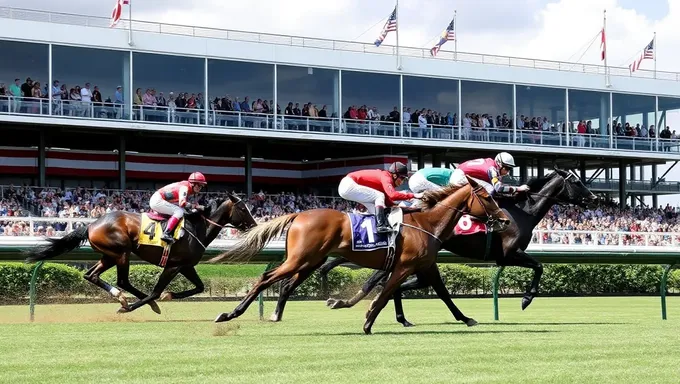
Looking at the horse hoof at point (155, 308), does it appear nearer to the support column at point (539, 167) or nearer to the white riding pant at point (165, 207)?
the white riding pant at point (165, 207)

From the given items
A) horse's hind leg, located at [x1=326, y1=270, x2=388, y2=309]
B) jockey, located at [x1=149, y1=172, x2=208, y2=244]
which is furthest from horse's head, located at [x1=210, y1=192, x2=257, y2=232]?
horse's hind leg, located at [x1=326, y1=270, x2=388, y2=309]

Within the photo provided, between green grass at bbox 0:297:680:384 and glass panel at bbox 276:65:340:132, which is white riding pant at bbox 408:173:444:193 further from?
glass panel at bbox 276:65:340:132

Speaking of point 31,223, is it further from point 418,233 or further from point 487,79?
point 487,79

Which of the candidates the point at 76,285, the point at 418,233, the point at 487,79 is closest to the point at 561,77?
the point at 487,79

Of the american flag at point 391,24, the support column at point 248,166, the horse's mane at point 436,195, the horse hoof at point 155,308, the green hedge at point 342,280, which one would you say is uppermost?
the american flag at point 391,24

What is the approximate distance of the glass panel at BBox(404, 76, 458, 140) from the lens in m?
37.1

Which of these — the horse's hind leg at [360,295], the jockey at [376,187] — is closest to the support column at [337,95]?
the horse's hind leg at [360,295]

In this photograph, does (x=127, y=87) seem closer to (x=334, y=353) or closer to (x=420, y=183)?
(x=420, y=183)

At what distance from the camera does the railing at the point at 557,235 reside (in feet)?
79.6

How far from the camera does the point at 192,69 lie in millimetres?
33344

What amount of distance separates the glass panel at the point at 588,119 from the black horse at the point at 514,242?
26971 millimetres

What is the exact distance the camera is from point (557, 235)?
99.6ft

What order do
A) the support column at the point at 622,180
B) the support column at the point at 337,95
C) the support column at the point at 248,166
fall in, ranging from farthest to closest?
the support column at the point at 622,180
the support column at the point at 248,166
the support column at the point at 337,95

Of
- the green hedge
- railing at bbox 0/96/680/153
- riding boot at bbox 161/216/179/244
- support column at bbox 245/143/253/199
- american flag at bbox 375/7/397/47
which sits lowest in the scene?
the green hedge
